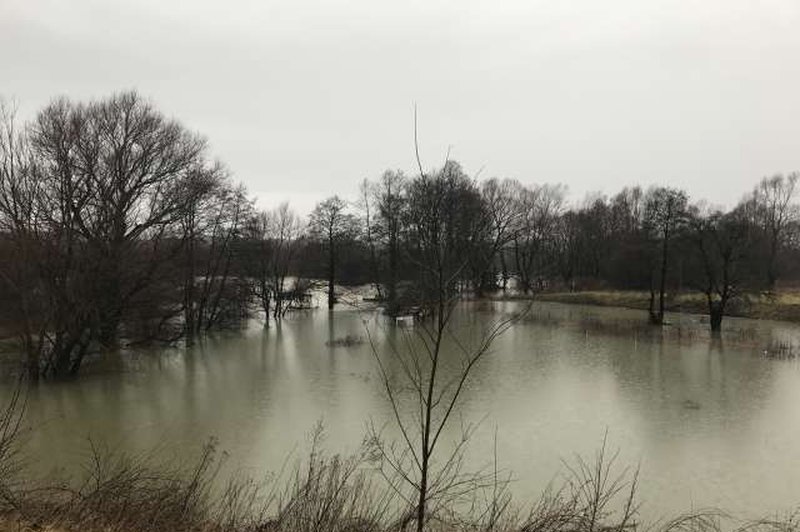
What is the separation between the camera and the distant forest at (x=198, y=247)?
14.0 metres

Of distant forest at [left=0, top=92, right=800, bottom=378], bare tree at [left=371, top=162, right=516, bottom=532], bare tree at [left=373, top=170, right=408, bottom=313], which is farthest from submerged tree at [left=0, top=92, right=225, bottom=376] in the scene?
bare tree at [left=373, top=170, right=408, bottom=313]

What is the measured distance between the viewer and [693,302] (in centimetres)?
3475

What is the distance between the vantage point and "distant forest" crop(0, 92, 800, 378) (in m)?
14.0

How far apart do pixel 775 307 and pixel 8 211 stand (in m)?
32.3

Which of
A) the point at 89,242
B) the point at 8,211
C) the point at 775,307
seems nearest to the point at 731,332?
the point at 775,307

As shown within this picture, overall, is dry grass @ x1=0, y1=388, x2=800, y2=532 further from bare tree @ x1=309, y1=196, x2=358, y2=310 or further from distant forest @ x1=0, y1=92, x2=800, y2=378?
bare tree @ x1=309, y1=196, x2=358, y2=310

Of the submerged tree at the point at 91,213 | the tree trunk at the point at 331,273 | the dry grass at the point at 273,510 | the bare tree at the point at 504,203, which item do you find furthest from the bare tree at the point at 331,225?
the dry grass at the point at 273,510

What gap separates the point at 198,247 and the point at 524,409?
18.1 m

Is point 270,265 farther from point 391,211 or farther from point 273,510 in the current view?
point 273,510

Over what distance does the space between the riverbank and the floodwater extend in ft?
28.7

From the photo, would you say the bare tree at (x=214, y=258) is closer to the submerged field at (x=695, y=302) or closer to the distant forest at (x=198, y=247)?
the distant forest at (x=198, y=247)

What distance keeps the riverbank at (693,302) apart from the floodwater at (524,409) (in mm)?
8762

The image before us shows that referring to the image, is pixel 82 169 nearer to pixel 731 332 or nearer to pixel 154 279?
pixel 154 279

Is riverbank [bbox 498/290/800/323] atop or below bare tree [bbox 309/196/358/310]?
below
